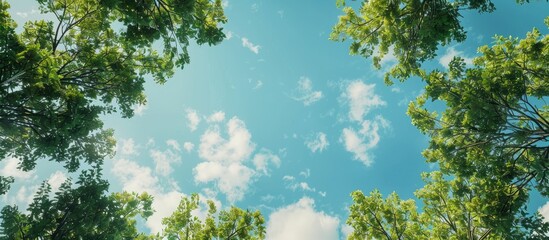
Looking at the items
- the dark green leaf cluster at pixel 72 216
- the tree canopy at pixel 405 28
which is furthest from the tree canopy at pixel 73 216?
the tree canopy at pixel 405 28

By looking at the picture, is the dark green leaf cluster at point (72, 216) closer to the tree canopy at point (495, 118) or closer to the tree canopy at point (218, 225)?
the tree canopy at point (218, 225)

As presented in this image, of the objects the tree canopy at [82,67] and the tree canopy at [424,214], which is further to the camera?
the tree canopy at [424,214]

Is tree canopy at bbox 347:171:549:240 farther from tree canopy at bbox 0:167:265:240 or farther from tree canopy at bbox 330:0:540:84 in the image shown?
tree canopy at bbox 0:167:265:240

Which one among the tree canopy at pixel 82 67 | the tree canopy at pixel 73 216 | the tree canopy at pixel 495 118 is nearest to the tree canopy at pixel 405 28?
the tree canopy at pixel 495 118

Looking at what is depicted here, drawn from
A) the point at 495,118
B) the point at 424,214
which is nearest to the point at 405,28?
the point at 495,118

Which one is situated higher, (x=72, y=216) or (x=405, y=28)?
(x=405, y=28)

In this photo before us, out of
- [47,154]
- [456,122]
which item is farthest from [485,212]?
[47,154]

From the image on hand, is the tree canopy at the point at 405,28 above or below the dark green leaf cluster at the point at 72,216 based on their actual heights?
above

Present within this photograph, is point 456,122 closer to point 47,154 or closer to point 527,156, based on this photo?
point 527,156

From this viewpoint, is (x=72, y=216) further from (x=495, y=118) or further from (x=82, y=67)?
(x=495, y=118)

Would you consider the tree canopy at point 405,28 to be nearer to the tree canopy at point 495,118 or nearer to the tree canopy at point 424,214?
the tree canopy at point 495,118

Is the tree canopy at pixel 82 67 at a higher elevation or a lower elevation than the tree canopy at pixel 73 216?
higher

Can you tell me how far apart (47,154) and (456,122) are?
15.6 meters

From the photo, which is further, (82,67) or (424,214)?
(424,214)
